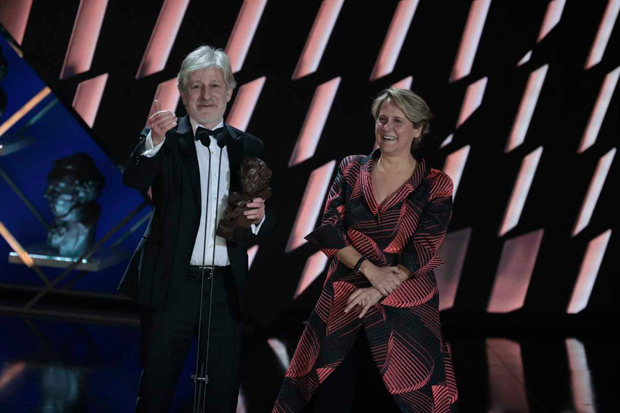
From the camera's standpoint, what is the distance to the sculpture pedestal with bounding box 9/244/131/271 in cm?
573

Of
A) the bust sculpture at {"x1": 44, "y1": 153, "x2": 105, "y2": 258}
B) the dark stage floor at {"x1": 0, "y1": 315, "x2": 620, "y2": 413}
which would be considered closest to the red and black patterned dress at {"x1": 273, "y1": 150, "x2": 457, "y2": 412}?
the dark stage floor at {"x1": 0, "y1": 315, "x2": 620, "y2": 413}

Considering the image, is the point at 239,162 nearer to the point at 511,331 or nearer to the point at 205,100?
the point at 205,100

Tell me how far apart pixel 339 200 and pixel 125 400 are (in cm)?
177

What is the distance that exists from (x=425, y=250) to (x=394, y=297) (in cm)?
19

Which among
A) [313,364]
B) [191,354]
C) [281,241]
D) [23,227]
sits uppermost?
[23,227]

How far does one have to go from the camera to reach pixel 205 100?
2672 mm

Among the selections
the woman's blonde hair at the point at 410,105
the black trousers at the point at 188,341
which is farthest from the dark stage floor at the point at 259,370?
the woman's blonde hair at the point at 410,105

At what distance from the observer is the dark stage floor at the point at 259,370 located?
4090 mm

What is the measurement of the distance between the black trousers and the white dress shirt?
0.20 feet

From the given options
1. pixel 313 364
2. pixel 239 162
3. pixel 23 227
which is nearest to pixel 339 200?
pixel 239 162

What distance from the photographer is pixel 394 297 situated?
2.77 metres

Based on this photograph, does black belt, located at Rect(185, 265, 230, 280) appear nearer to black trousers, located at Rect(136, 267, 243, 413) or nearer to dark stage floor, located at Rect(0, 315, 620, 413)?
black trousers, located at Rect(136, 267, 243, 413)

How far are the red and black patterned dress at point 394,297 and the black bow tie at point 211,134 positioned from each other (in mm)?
466

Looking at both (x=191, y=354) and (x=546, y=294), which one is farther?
(x=546, y=294)
